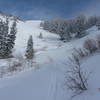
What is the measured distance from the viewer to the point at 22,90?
11953 millimetres

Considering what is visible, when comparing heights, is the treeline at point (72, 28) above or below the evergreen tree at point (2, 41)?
above

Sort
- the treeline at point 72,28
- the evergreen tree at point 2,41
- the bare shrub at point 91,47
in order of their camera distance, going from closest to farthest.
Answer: the bare shrub at point 91,47 → the evergreen tree at point 2,41 → the treeline at point 72,28

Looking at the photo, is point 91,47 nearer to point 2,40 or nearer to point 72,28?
point 2,40

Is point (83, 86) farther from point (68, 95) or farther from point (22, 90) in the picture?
point (22, 90)

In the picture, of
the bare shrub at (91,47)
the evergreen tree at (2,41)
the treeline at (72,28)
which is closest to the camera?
the bare shrub at (91,47)

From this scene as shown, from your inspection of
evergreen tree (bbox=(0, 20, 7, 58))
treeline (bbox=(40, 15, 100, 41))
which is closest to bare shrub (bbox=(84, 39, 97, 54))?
evergreen tree (bbox=(0, 20, 7, 58))

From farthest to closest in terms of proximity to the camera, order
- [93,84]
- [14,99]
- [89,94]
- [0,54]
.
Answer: [0,54]
[93,84]
[14,99]
[89,94]

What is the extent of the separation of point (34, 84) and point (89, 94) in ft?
17.6

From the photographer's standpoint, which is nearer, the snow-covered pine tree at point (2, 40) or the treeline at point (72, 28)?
the snow-covered pine tree at point (2, 40)

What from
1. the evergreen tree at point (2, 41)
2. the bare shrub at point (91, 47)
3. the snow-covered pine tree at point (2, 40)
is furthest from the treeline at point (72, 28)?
the bare shrub at point (91, 47)

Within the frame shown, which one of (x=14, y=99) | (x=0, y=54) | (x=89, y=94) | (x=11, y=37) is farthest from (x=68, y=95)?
(x=11, y=37)

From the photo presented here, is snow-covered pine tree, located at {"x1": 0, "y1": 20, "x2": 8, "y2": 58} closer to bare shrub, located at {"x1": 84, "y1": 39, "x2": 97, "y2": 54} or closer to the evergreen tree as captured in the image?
the evergreen tree

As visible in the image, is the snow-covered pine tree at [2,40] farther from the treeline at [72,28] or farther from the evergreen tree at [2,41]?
the treeline at [72,28]

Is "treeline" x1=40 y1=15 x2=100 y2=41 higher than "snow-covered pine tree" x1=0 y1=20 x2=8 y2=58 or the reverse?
higher
